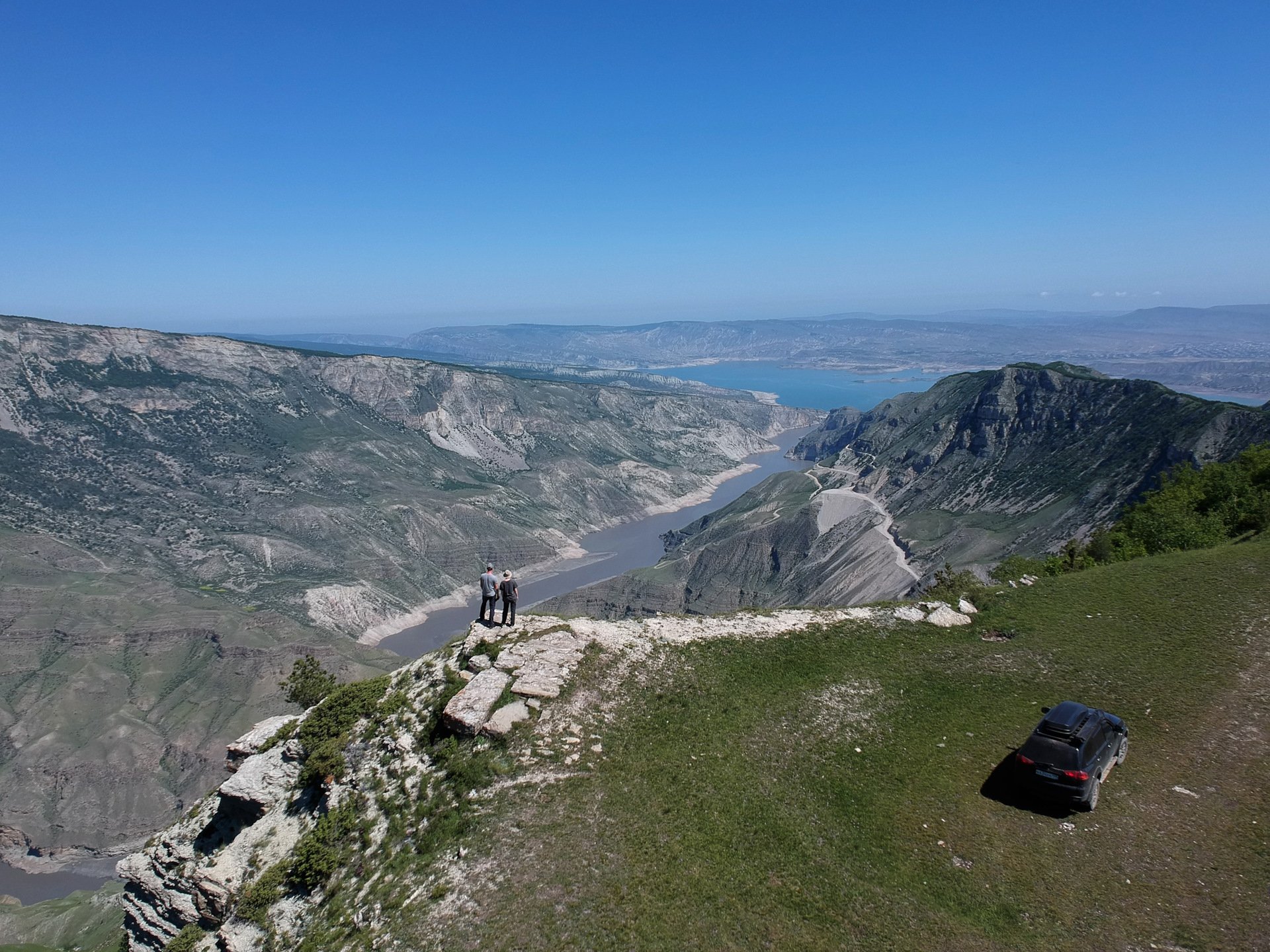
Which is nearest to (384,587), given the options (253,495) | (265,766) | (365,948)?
(253,495)

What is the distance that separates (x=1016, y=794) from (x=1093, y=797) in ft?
5.06

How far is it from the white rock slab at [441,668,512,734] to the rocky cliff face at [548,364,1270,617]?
83580mm

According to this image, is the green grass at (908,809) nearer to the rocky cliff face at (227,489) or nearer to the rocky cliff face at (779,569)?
the rocky cliff face at (779,569)

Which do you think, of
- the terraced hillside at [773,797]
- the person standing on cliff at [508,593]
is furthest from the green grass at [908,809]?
the person standing on cliff at [508,593]

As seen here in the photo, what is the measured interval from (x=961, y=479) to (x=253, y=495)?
151657mm

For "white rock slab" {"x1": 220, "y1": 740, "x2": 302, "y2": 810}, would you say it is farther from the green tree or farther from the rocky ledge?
the green tree

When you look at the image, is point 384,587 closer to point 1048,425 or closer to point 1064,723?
point 1048,425

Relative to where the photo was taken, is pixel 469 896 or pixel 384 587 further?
pixel 384 587

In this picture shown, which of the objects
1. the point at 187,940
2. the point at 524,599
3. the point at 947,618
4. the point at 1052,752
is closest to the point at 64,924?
the point at 187,940

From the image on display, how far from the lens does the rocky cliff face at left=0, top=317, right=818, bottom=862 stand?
297 ft

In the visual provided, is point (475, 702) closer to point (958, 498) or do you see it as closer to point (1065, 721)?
point (1065, 721)

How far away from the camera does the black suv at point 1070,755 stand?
1521 cm

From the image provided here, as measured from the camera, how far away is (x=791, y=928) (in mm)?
13242

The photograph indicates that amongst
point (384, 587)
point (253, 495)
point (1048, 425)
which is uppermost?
point (1048, 425)
